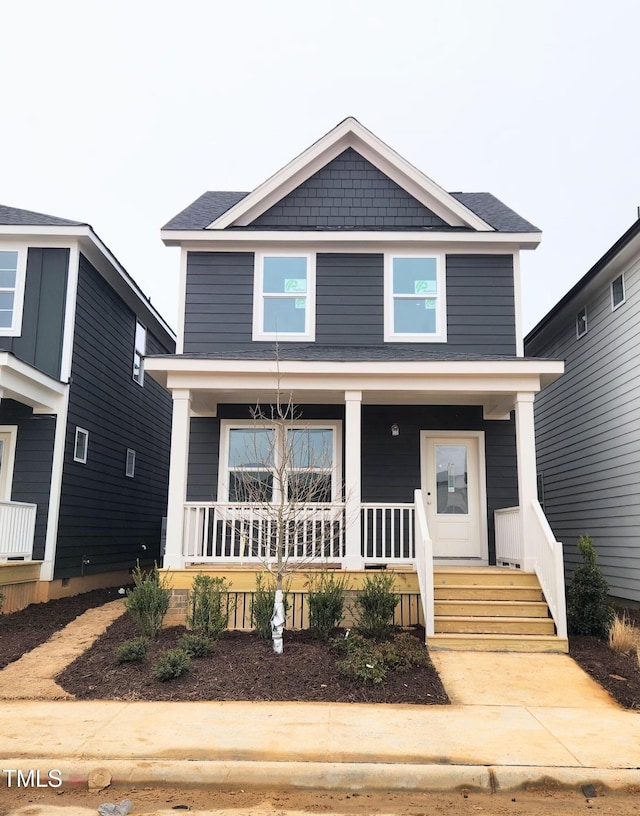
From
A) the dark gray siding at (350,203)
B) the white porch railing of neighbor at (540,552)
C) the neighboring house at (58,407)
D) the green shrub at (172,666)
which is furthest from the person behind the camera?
the dark gray siding at (350,203)

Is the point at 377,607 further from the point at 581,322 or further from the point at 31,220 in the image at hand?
the point at 31,220

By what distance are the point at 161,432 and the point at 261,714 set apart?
12.5 meters

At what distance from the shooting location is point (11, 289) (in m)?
11.7

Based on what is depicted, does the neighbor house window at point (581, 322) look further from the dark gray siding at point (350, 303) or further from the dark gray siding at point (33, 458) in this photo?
the dark gray siding at point (33, 458)

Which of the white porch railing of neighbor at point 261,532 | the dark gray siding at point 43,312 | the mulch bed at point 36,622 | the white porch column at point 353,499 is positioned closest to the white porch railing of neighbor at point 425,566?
the white porch column at point 353,499

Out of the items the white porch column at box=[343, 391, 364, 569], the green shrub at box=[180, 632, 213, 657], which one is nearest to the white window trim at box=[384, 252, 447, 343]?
the white porch column at box=[343, 391, 364, 569]

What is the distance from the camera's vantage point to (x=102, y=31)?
16.7m

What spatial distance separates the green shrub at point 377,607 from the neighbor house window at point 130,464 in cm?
788

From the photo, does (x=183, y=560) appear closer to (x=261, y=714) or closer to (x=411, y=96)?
(x=261, y=714)

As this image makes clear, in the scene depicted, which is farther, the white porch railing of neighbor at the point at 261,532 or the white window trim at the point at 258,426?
the white window trim at the point at 258,426

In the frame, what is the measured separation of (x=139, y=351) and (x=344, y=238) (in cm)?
626

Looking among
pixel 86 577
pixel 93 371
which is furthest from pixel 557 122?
pixel 86 577

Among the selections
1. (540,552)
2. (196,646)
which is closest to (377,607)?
(196,646)

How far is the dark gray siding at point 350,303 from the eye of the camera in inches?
450
